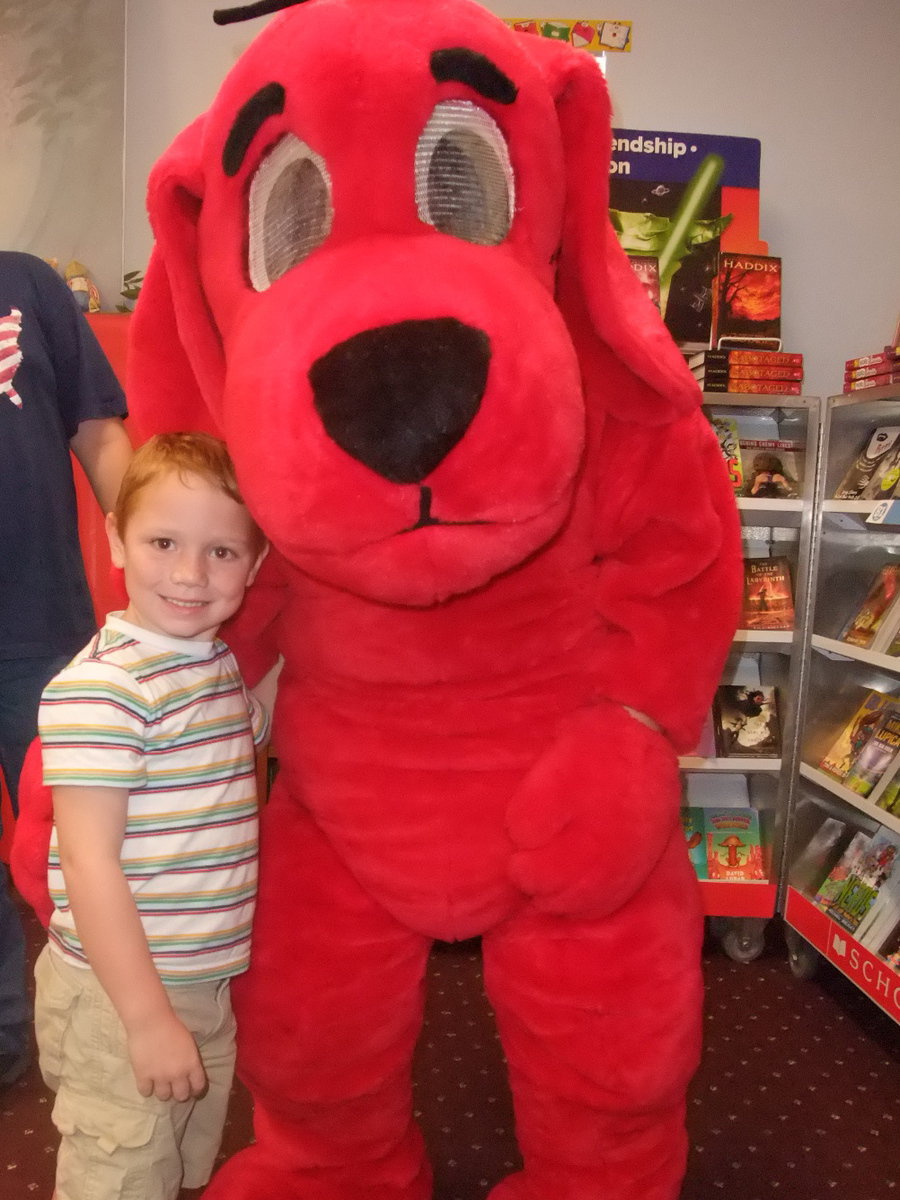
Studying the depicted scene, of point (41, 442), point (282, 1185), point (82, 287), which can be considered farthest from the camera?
point (82, 287)

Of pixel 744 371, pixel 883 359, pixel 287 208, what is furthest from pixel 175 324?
pixel 883 359

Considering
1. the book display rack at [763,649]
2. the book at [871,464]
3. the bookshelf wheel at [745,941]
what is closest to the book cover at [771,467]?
the book display rack at [763,649]

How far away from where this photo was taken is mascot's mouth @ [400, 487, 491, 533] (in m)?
0.69

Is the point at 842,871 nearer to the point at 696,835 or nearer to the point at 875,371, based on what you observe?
the point at 696,835

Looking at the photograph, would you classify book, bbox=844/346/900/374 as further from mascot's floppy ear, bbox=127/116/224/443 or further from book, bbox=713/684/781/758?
mascot's floppy ear, bbox=127/116/224/443

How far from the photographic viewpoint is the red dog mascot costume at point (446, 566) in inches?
27.4

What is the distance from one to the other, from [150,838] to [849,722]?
1.68 m

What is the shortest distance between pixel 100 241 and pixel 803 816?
2.27 metres

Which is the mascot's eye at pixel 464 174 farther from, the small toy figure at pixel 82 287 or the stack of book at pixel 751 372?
the small toy figure at pixel 82 287

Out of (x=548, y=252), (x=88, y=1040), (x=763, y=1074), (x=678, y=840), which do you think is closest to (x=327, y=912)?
(x=88, y=1040)

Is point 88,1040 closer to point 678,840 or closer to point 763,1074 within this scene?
point 678,840

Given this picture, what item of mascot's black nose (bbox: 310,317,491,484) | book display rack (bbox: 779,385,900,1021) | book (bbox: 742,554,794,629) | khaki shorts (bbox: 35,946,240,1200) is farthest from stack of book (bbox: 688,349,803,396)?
khaki shorts (bbox: 35,946,240,1200)

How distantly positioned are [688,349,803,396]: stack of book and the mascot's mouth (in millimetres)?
1473

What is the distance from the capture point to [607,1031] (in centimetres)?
89
